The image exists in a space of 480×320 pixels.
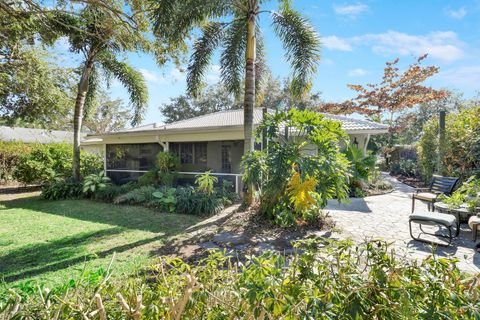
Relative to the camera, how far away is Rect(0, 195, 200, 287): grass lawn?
5070mm

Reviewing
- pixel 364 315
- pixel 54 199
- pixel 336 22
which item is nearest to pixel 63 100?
pixel 54 199

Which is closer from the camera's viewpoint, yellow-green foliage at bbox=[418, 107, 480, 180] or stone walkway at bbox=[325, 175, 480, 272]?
stone walkway at bbox=[325, 175, 480, 272]

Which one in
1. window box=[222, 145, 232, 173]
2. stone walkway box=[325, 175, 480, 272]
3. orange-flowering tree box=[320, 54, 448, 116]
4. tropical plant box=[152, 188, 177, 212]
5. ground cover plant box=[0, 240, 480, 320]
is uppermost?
orange-flowering tree box=[320, 54, 448, 116]

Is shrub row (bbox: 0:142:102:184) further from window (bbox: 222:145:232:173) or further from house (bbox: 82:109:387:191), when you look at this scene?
window (bbox: 222:145:232:173)

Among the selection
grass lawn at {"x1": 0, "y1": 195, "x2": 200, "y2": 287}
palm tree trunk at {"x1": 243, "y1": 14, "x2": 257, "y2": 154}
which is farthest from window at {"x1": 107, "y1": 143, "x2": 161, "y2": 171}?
palm tree trunk at {"x1": 243, "y1": 14, "x2": 257, "y2": 154}

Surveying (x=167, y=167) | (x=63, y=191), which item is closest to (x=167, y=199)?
(x=167, y=167)

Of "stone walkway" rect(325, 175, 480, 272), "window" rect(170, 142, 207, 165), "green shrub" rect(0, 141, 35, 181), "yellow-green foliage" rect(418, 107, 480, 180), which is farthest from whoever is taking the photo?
"green shrub" rect(0, 141, 35, 181)

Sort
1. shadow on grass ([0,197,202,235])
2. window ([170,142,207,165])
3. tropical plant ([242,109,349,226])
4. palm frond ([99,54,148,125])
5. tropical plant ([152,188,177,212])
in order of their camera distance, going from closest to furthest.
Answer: tropical plant ([242,109,349,226])
shadow on grass ([0,197,202,235])
tropical plant ([152,188,177,212])
palm frond ([99,54,148,125])
window ([170,142,207,165])

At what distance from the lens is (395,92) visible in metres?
21.6

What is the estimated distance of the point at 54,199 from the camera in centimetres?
1283

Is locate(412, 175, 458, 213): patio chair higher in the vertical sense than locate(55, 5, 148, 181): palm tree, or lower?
lower

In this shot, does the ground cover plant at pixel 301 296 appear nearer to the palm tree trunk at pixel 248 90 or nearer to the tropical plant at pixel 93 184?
the palm tree trunk at pixel 248 90

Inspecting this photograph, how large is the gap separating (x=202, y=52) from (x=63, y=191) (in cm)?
979

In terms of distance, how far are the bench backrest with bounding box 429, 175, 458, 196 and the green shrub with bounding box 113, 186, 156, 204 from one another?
33.4 ft
